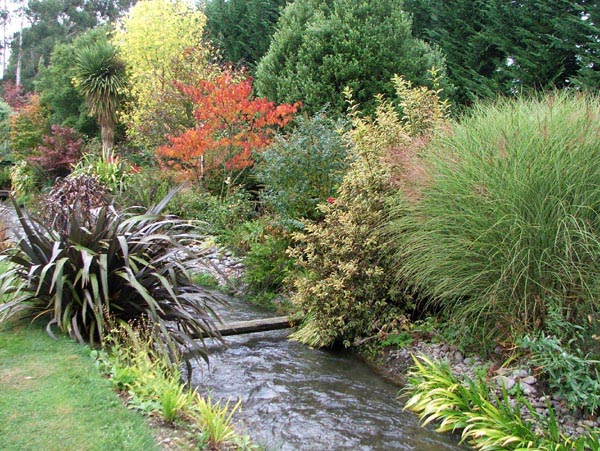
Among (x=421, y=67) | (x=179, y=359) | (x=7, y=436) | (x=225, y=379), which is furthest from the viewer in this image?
(x=421, y=67)

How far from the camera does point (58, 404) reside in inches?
141

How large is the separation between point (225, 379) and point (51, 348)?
171cm

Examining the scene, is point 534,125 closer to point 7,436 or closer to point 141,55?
point 7,436

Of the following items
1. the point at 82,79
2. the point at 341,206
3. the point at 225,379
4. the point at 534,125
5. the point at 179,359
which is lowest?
the point at 225,379

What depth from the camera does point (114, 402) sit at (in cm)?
372

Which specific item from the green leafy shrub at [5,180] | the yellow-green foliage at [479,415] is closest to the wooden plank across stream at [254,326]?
the yellow-green foliage at [479,415]

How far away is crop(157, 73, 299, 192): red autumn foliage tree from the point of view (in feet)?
36.4

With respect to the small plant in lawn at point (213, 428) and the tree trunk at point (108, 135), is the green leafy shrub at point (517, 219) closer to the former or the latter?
the small plant in lawn at point (213, 428)

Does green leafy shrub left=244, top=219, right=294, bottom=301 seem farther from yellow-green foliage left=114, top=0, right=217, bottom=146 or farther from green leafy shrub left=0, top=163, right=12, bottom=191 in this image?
green leafy shrub left=0, top=163, right=12, bottom=191

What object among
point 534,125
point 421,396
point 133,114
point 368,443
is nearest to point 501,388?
point 421,396

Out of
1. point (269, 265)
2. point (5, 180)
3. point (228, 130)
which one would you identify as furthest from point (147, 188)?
point (5, 180)

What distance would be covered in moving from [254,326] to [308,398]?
1846mm

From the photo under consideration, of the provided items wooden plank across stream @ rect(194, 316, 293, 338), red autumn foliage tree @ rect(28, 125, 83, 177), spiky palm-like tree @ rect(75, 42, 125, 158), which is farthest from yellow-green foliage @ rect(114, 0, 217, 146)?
wooden plank across stream @ rect(194, 316, 293, 338)

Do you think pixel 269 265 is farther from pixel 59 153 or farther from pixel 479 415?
pixel 59 153
